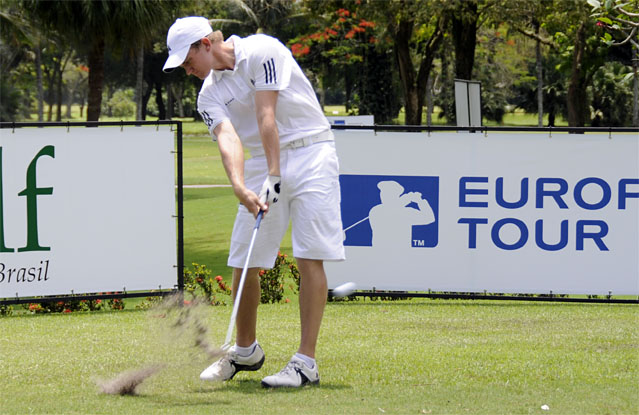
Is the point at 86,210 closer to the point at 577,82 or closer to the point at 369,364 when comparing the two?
the point at 369,364

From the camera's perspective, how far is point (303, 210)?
188 inches

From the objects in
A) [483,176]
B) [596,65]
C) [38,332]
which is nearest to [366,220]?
[483,176]

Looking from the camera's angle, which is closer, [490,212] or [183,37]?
[183,37]

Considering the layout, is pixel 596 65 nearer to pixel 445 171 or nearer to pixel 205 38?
pixel 445 171

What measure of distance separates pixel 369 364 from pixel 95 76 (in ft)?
63.4

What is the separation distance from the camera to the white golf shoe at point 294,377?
4.65m

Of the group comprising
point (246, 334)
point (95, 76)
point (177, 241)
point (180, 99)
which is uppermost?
point (180, 99)

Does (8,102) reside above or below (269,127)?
above

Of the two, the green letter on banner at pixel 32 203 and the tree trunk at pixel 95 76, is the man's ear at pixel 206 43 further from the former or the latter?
the tree trunk at pixel 95 76

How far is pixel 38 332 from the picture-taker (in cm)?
697

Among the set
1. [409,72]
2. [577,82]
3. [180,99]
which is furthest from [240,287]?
[180,99]

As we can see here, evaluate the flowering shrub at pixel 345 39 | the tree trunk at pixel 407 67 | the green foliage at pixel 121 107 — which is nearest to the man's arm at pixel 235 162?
the tree trunk at pixel 407 67

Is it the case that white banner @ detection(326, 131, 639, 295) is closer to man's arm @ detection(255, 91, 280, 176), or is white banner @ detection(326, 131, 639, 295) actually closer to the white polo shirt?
the white polo shirt

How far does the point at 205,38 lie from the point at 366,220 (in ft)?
13.8
